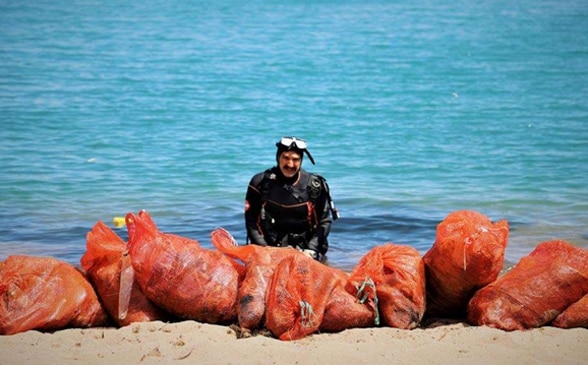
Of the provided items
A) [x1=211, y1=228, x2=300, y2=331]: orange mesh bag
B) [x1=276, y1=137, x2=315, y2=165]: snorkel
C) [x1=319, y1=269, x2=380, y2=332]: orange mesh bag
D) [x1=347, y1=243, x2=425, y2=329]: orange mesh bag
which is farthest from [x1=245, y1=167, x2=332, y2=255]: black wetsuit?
[x1=319, y1=269, x2=380, y2=332]: orange mesh bag

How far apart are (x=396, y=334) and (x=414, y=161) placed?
1049 centimetres

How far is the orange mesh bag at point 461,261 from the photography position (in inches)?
253

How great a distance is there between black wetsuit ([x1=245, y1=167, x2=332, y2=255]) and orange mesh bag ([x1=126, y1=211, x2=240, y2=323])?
163 centimetres

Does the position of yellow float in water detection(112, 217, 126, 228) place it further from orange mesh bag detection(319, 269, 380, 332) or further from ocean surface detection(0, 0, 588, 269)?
orange mesh bag detection(319, 269, 380, 332)

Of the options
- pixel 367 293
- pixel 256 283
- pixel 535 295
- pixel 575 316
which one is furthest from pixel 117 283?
pixel 575 316

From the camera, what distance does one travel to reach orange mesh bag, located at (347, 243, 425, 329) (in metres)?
6.47

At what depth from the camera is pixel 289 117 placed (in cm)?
2156

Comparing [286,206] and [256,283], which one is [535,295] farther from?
[286,206]

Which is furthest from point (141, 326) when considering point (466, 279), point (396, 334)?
point (466, 279)

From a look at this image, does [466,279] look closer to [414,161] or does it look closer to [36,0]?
[414,161]

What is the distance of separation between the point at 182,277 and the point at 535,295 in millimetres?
2343

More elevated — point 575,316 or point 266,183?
point 266,183

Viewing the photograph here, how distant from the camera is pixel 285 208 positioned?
8070 millimetres

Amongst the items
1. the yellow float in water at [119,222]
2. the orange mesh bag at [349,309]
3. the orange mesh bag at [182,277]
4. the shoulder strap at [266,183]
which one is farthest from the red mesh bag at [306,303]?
the yellow float in water at [119,222]
